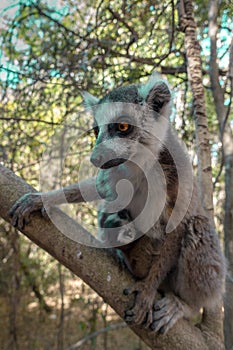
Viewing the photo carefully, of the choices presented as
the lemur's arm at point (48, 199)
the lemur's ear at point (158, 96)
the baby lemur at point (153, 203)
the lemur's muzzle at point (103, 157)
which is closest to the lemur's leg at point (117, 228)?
the baby lemur at point (153, 203)

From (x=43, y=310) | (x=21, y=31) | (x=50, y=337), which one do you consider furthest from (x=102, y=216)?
(x=43, y=310)

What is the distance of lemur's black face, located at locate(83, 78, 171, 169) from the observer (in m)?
2.79

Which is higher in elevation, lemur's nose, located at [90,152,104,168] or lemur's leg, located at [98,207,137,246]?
lemur's nose, located at [90,152,104,168]

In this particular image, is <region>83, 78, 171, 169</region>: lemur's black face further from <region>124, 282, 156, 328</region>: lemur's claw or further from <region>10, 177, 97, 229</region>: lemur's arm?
<region>124, 282, 156, 328</region>: lemur's claw

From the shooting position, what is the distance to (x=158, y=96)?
303 cm

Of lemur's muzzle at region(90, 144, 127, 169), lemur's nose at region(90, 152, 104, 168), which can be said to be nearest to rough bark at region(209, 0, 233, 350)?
lemur's muzzle at region(90, 144, 127, 169)

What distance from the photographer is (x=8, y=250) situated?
6.76 m

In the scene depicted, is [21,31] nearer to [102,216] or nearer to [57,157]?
[57,157]

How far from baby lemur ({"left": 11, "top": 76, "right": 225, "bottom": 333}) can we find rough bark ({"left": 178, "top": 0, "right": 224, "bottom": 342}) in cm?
20

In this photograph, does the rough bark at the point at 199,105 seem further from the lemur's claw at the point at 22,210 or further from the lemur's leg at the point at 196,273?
the lemur's claw at the point at 22,210

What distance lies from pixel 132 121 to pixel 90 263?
3.84ft

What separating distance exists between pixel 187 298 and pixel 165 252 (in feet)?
1.52

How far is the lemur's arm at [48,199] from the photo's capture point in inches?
94.0

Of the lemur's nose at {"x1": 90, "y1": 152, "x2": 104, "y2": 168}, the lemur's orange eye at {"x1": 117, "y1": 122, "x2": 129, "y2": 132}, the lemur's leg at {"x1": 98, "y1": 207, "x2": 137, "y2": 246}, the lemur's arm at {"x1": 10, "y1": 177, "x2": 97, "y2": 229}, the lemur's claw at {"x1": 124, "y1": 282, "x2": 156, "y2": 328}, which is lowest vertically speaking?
the lemur's claw at {"x1": 124, "y1": 282, "x2": 156, "y2": 328}
